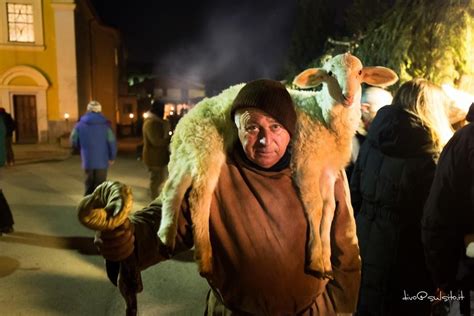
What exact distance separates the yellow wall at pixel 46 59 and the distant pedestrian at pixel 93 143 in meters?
15.8

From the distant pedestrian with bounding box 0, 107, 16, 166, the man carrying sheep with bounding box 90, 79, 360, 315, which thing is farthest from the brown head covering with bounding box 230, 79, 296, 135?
the distant pedestrian with bounding box 0, 107, 16, 166

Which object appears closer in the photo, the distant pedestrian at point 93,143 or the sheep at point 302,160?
the sheep at point 302,160

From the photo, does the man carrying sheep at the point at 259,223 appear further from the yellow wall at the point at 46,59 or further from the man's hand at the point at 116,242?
the yellow wall at the point at 46,59

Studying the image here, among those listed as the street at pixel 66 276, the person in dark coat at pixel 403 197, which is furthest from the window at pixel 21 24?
the person in dark coat at pixel 403 197

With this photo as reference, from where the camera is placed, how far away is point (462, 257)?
8.39 feet

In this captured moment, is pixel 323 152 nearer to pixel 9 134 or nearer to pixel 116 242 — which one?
pixel 116 242

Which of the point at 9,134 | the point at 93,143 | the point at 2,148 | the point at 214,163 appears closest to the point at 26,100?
the point at 9,134

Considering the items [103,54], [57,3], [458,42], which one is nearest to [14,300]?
[458,42]

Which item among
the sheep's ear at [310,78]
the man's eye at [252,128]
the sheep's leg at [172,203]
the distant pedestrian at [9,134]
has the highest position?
the sheep's ear at [310,78]

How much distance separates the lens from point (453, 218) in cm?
256

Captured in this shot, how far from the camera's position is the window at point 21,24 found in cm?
2100

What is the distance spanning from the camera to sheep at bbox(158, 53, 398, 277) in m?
1.75

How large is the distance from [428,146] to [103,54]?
30951 millimetres

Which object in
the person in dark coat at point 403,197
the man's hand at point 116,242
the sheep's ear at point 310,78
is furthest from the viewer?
the person in dark coat at point 403,197
